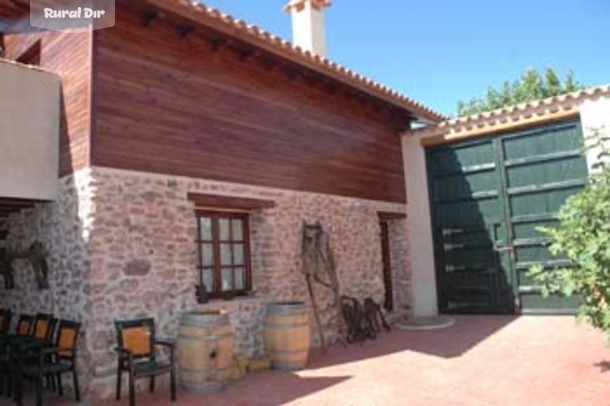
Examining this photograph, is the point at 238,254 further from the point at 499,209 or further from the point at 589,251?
the point at 499,209

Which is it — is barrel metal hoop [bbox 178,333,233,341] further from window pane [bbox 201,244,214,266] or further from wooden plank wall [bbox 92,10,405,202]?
wooden plank wall [bbox 92,10,405,202]

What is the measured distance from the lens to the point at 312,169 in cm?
866

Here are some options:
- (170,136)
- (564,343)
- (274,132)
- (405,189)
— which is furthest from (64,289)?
(405,189)

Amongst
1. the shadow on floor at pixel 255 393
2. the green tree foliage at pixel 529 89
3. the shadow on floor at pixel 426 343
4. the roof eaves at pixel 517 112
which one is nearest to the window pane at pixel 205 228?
the shadow on floor at pixel 255 393

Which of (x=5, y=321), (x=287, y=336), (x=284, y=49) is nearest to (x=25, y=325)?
(x=5, y=321)

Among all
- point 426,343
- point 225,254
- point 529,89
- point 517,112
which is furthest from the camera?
point 529,89

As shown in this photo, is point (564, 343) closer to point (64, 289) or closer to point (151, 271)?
point (151, 271)

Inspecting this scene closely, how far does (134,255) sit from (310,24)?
6.47 metres

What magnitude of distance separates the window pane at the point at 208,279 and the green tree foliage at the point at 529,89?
63.7 feet

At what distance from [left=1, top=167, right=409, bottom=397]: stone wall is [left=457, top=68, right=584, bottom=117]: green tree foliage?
59.8ft

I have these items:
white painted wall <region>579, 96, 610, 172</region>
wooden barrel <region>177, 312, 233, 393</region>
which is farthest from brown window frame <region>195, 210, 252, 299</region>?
white painted wall <region>579, 96, 610, 172</region>

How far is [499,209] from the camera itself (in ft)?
32.4

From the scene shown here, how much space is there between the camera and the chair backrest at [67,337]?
18.0 feet

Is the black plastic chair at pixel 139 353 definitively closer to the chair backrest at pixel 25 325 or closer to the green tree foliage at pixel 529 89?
the chair backrest at pixel 25 325
